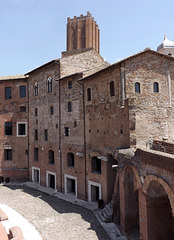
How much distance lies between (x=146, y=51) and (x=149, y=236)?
11.2m

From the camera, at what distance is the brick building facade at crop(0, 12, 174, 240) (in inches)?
437

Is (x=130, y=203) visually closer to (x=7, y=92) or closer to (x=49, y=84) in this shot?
(x=49, y=84)

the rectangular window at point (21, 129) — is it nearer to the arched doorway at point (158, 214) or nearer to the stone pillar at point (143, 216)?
the stone pillar at point (143, 216)

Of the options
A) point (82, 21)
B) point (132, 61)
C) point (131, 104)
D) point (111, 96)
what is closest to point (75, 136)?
point (111, 96)

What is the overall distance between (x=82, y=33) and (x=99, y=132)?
1950cm

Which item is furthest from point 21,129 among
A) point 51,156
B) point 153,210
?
point 153,210

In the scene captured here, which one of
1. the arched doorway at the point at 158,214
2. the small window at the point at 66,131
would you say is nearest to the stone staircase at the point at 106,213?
the arched doorway at the point at 158,214

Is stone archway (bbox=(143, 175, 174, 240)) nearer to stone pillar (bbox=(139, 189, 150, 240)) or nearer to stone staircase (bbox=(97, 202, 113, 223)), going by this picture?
stone pillar (bbox=(139, 189, 150, 240))

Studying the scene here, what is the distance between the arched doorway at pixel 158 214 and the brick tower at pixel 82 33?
78.8ft

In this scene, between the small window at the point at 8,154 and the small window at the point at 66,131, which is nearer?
the small window at the point at 66,131

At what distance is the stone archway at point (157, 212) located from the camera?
34.7ft

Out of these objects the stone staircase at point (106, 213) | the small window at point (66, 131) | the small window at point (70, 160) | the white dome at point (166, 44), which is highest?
the white dome at point (166, 44)

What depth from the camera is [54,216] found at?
15.3 meters

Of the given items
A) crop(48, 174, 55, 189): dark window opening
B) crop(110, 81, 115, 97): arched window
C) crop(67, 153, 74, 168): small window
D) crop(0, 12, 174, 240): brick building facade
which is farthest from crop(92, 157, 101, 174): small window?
crop(48, 174, 55, 189): dark window opening
